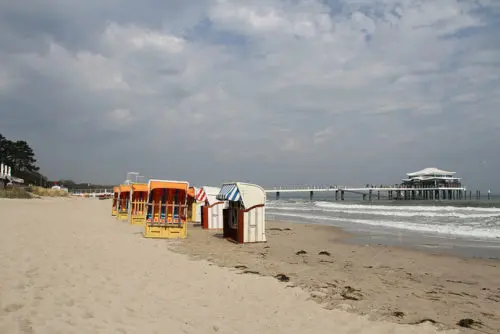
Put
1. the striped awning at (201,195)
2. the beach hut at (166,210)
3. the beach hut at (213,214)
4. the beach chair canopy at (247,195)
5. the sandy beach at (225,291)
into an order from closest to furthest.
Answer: the sandy beach at (225,291), the beach chair canopy at (247,195), the beach hut at (166,210), the beach hut at (213,214), the striped awning at (201,195)

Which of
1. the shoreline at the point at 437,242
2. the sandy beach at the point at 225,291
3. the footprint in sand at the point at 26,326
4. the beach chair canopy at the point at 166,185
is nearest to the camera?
the footprint in sand at the point at 26,326

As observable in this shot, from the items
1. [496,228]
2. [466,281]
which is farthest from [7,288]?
[496,228]

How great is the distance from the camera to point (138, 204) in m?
20.7

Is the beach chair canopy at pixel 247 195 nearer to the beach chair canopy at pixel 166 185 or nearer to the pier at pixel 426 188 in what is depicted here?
the beach chair canopy at pixel 166 185

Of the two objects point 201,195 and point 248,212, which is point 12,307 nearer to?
point 248,212

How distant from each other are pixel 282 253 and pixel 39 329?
7899mm

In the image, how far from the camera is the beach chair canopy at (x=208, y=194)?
19.0 m

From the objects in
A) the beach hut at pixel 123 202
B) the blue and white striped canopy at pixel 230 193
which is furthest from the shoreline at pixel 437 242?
the beach hut at pixel 123 202

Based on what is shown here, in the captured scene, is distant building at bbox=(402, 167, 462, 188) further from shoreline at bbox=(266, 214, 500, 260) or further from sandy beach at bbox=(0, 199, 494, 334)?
sandy beach at bbox=(0, 199, 494, 334)

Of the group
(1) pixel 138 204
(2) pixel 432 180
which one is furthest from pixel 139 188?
(2) pixel 432 180

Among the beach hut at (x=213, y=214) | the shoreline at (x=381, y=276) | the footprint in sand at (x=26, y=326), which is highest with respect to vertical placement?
the beach hut at (x=213, y=214)

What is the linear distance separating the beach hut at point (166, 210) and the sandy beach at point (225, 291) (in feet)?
9.58

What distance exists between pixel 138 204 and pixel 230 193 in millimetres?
8455

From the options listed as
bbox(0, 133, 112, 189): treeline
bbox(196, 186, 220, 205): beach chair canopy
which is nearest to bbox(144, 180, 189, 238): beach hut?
bbox(196, 186, 220, 205): beach chair canopy
